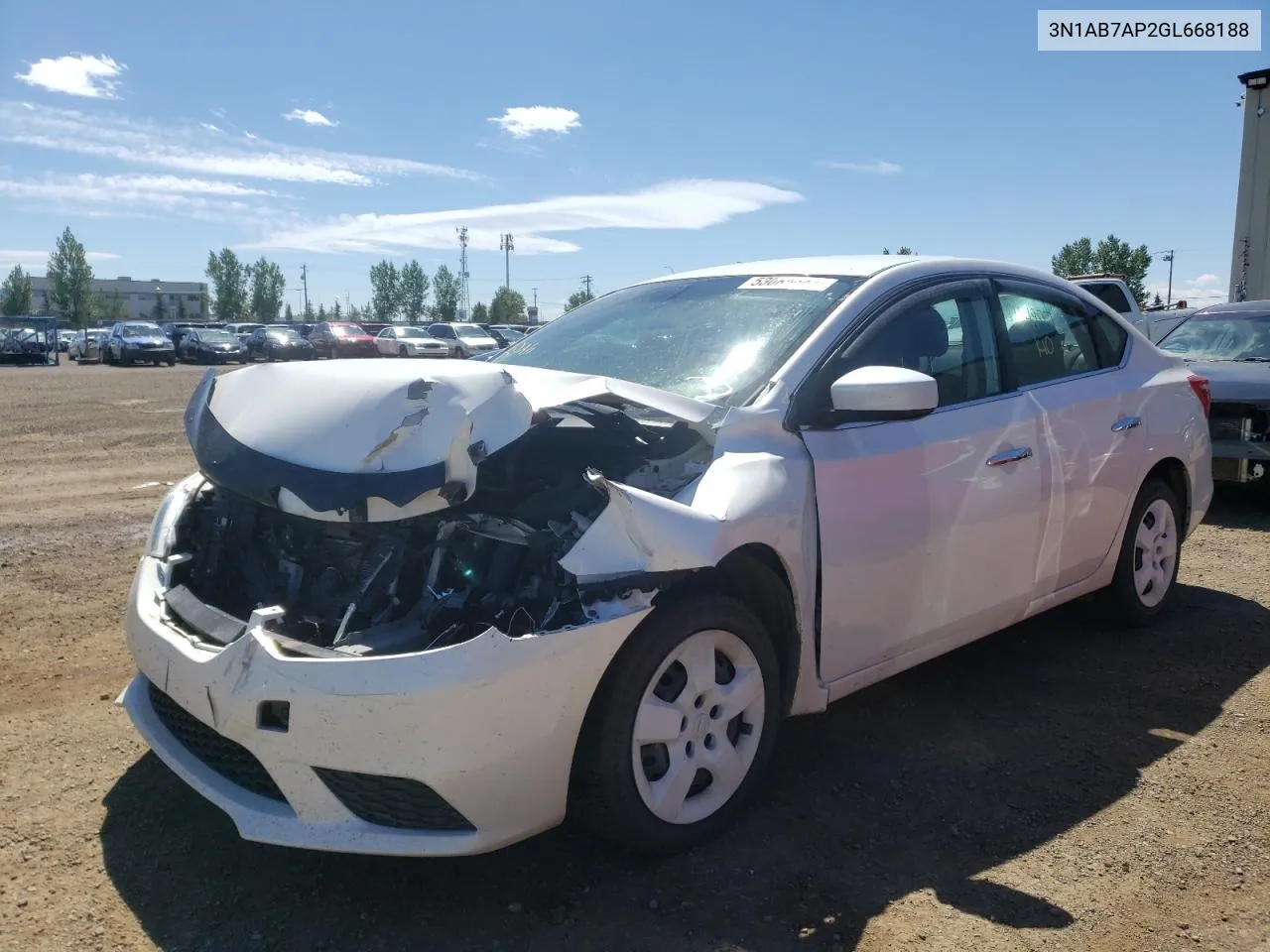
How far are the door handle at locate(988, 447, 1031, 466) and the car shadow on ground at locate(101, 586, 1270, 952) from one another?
1.01m

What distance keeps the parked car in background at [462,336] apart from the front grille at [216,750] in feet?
114

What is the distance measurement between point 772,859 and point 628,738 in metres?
0.63

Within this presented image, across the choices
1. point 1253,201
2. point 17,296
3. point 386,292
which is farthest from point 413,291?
point 1253,201

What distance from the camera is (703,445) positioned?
9.79ft

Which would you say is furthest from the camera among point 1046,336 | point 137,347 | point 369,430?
point 137,347

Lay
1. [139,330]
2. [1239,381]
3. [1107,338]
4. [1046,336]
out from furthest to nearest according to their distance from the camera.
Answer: [139,330]
[1239,381]
[1107,338]
[1046,336]

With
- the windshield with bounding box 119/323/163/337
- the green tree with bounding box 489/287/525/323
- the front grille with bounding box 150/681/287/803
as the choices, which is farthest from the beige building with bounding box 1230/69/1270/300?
the green tree with bounding box 489/287/525/323

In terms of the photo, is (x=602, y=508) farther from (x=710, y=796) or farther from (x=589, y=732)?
(x=710, y=796)

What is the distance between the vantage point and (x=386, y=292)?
103562 millimetres

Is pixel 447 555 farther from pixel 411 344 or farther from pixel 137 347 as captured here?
pixel 137 347

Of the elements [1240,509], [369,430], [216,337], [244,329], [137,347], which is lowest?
[1240,509]

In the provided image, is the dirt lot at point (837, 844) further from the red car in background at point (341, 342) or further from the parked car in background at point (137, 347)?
the red car in background at point (341, 342)

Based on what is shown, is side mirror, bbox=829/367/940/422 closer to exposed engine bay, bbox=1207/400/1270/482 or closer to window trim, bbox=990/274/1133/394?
window trim, bbox=990/274/1133/394

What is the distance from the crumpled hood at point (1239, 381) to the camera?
7.36 meters
